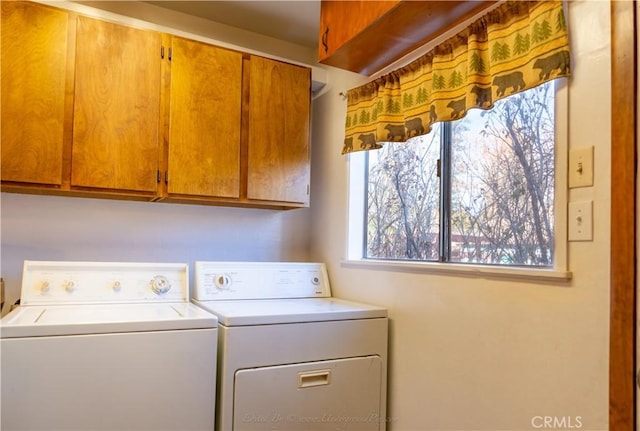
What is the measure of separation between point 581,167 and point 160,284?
5.76 feet

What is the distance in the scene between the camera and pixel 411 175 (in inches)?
82.9

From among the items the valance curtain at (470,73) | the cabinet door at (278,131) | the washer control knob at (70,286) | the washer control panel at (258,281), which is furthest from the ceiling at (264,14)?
the washer control knob at (70,286)

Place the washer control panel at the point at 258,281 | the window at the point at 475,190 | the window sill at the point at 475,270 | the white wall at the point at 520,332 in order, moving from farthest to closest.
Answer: the washer control panel at the point at 258,281 → the window at the point at 475,190 → the window sill at the point at 475,270 → the white wall at the point at 520,332

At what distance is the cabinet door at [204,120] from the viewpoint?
210 cm

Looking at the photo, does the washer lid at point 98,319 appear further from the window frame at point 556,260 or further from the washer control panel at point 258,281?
the window frame at point 556,260

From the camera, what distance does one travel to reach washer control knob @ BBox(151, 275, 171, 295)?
2.05m

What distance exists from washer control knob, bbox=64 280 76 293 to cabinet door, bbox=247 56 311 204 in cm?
88

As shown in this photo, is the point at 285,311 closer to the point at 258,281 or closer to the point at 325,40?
the point at 258,281

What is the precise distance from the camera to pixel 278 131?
2354mm

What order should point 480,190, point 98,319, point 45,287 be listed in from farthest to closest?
point 45,287 → point 480,190 → point 98,319

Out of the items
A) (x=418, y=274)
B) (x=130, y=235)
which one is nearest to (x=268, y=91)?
(x=130, y=235)

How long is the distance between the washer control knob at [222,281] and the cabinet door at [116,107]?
526 millimetres

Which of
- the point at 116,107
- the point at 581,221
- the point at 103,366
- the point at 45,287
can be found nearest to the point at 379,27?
the point at 581,221

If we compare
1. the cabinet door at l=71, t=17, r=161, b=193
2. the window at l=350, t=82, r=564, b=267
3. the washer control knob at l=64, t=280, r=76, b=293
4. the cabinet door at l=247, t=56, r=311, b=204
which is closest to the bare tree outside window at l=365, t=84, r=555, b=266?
the window at l=350, t=82, r=564, b=267
